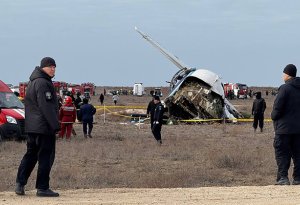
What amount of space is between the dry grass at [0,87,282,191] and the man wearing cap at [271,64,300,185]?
247 centimetres

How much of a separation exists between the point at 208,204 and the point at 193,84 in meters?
29.9

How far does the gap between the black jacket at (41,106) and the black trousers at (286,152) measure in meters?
3.97

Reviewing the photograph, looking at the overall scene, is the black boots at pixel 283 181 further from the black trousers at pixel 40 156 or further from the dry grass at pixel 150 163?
the black trousers at pixel 40 156

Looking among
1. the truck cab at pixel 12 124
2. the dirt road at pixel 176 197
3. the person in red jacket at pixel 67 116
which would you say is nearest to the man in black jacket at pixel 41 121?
the dirt road at pixel 176 197

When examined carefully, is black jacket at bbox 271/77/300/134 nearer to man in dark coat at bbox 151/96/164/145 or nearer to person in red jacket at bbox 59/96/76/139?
man in dark coat at bbox 151/96/164/145

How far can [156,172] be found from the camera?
1545 cm

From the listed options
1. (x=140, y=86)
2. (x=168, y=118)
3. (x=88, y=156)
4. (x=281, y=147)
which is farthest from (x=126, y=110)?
(x=140, y=86)

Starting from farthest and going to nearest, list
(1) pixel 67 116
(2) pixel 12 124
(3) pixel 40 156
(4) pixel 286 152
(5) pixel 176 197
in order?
(1) pixel 67 116 → (2) pixel 12 124 → (4) pixel 286 152 → (5) pixel 176 197 → (3) pixel 40 156

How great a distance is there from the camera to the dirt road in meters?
9.05

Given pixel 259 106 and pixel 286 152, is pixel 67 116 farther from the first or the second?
pixel 286 152

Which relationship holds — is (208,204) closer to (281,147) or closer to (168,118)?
(281,147)

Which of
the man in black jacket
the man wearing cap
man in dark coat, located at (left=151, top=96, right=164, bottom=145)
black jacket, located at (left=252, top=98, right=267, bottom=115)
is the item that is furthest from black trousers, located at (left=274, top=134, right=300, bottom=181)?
black jacket, located at (left=252, top=98, right=267, bottom=115)

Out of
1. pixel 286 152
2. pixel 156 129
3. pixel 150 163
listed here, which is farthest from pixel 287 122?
pixel 156 129

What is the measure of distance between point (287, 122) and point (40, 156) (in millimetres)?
4168
